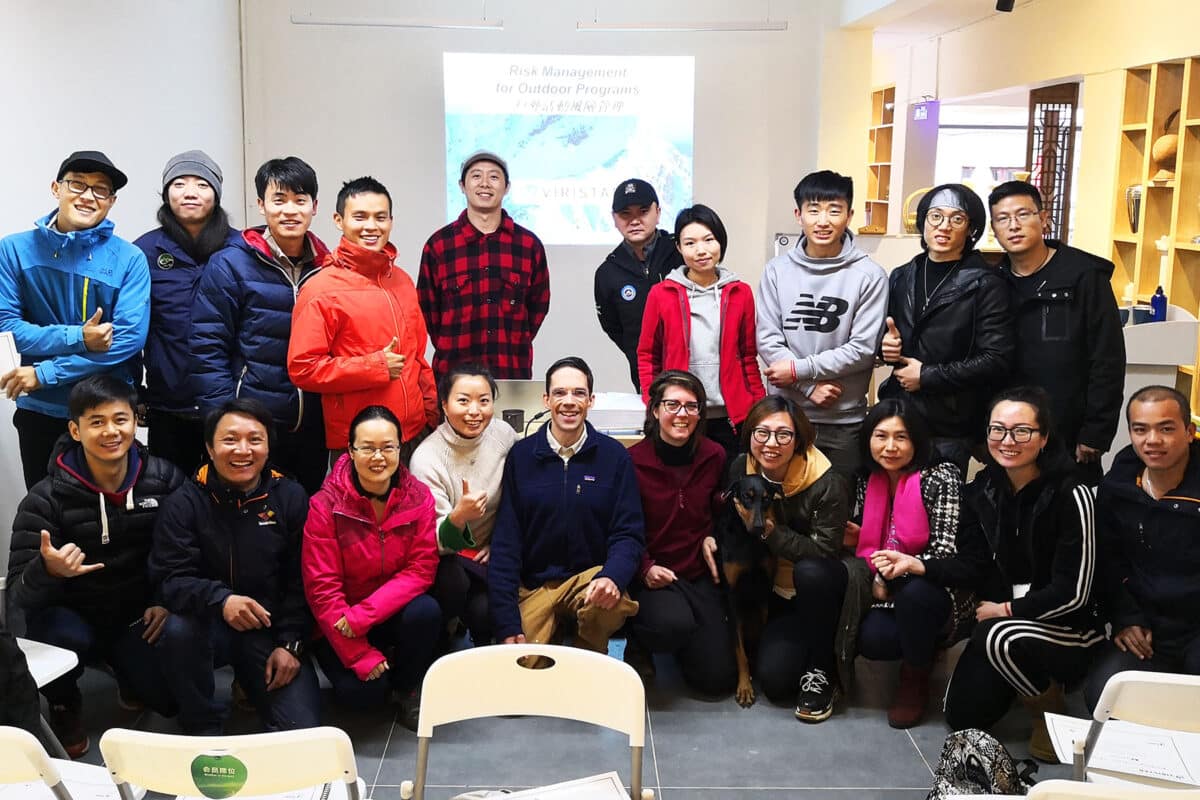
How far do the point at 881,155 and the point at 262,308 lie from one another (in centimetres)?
823

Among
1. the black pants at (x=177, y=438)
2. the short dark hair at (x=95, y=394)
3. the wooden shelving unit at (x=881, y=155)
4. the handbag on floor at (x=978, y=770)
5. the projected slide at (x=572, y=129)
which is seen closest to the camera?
the handbag on floor at (x=978, y=770)

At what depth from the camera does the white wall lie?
374cm

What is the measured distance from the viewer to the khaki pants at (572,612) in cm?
320

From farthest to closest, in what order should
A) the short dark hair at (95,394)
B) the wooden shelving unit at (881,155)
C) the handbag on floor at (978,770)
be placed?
1. the wooden shelving unit at (881,155)
2. the short dark hair at (95,394)
3. the handbag on floor at (978,770)

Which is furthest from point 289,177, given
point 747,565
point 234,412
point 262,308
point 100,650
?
point 747,565

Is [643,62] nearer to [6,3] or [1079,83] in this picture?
[1079,83]

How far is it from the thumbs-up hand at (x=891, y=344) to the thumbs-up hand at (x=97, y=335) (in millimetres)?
2472

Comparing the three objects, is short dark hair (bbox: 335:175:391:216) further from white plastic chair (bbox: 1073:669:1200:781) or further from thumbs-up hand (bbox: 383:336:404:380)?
white plastic chair (bbox: 1073:669:1200:781)

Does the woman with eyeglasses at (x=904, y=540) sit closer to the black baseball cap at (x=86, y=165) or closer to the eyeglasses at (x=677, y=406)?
the eyeglasses at (x=677, y=406)

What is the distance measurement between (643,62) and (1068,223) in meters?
3.56

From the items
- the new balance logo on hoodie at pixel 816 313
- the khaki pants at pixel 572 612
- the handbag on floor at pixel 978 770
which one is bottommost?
the handbag on floor at pixel 978 770

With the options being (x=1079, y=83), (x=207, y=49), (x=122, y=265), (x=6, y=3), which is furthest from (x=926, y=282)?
(x=1079, y=83)

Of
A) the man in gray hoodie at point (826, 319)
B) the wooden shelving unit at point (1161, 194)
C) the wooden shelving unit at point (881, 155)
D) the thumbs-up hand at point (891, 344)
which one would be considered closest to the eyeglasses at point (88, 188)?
the man in gray hoodie at point (826, 319)

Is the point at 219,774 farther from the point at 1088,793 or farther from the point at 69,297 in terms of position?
the point at 69,297
